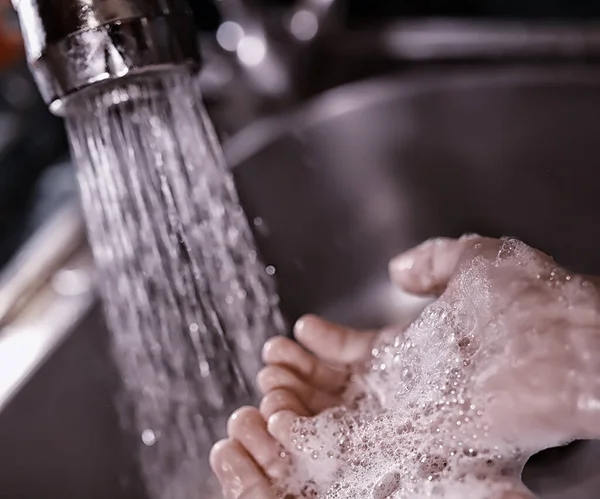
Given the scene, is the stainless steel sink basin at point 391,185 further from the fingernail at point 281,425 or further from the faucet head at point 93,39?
the faucet head at point 93,39

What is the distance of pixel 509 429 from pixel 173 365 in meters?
0.39

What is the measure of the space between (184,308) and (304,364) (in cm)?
19

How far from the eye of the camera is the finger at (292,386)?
0.62 m

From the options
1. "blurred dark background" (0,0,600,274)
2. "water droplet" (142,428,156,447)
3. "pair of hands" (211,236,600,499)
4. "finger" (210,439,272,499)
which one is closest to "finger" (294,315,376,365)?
"pair of hands" (211,236,600,499)

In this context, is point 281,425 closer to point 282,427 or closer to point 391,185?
point 282,427

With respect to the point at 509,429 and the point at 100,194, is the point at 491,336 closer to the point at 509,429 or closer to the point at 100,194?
the point at 509,429

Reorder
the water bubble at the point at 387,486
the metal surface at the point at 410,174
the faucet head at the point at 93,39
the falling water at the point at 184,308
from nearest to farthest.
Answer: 1. the faucet head at the point at 93,39
2. the water bubble at the point at 387,486
3. the falling water at the point at 184,308
4. the metal surface at the point at 410,174

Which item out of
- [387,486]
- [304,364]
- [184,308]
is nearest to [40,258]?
[184,308]

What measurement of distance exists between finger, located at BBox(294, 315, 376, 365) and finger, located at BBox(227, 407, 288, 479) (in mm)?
86

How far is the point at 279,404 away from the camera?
0.60 meters

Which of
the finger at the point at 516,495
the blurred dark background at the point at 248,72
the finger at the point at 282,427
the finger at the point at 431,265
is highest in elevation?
the blurred dark background at the point at 248,72

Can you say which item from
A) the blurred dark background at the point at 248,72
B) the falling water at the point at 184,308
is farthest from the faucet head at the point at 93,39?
the blurred dark background at the point at 248,72

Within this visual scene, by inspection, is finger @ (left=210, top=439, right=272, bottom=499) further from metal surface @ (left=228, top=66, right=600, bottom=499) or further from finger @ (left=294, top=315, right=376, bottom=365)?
metal surface @ (left=228, top=66, right=600, bottom=499)

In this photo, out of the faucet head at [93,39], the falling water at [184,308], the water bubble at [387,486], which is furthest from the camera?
the falling water at [184,308]
